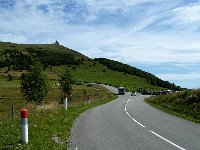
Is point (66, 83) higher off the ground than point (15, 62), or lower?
lower

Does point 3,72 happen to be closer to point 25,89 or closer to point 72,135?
point 25,89

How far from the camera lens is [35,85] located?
69.1 m

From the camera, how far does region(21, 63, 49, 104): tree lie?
6831 centimetres

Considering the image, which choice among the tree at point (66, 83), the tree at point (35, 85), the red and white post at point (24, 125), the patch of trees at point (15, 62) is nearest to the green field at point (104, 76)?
the patch of trees at point (15, 62)

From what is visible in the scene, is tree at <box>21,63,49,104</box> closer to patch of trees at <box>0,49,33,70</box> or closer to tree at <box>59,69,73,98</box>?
tree at <box>59,69,73,98</box>

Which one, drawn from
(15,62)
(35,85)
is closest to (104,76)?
(15,62)

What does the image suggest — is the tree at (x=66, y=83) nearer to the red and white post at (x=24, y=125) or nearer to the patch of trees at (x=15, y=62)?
the red and white post at (x=24, y=125)

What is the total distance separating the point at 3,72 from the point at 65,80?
7356cm

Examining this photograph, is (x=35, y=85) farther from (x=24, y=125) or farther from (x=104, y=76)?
(x=104, y=76)

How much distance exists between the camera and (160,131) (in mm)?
15781

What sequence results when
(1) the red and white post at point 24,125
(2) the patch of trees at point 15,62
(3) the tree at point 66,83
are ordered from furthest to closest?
(2) the patch of trees at point 15,62
(3) the tree at point 66,83
(1) the red and white post at point 24,125

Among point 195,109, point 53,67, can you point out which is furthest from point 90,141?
point 53,67

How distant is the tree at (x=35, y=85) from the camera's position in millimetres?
68312

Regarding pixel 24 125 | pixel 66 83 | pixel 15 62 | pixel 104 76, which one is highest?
pixel 15 62
